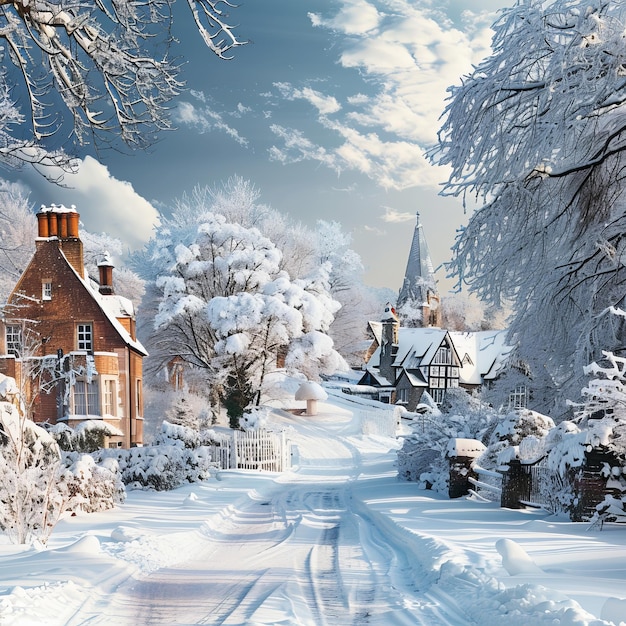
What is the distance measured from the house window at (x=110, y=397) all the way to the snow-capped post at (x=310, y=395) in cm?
1692

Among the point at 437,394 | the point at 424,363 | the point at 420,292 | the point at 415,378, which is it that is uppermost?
the point at 420,292

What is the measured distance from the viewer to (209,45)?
7203 millimetres

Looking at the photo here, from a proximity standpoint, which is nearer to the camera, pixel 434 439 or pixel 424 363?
pixel 434 439

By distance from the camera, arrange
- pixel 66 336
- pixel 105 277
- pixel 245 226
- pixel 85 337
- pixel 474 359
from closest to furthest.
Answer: pixel 66 336
pixel 85 337
pixel 105 277
pixel 245 226
pixel 474 359

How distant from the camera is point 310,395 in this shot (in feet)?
138

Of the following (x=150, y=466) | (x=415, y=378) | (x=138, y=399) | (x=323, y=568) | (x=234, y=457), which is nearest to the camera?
(x=323, y=568)

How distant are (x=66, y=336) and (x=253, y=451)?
9069 millimetres

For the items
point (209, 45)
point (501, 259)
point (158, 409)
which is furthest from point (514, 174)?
point (158, 409)

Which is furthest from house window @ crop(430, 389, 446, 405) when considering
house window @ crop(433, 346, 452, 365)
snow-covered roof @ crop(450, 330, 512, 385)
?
house window @ crop(433, 346, 452, 365)

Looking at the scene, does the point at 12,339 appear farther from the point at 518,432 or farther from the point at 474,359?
the point at 474,359

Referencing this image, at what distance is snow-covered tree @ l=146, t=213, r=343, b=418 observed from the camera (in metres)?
30.2

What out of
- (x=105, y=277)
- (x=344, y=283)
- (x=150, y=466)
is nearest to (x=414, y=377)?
(x=344, y=283)

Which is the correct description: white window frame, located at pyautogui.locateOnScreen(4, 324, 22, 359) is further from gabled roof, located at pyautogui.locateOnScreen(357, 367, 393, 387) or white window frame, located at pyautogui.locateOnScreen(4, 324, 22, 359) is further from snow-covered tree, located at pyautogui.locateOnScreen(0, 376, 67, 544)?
gabled roof, located at pyautogui.locateOnScreen(357, 367, 393, 387)

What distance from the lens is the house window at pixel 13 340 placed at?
85.8 ft
